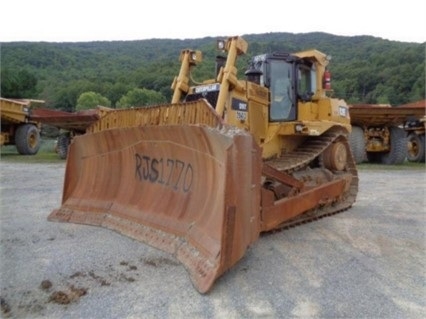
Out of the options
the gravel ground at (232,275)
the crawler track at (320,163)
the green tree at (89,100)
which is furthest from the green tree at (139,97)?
Result: the gravel ground at (232,275)

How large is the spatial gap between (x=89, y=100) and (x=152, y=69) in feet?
23.7

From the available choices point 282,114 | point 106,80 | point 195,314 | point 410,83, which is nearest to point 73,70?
point 106,80

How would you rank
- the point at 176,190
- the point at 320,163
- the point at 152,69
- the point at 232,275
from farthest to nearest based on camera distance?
1. the point at 152,69
2. the point at 320,163
3. the point at 176,190
4. the point at 232,275

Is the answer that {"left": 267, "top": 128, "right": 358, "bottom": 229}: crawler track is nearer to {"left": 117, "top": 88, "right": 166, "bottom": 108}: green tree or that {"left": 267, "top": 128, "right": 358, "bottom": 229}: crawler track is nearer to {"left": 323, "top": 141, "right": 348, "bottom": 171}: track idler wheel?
{"left": 323, "top": 141, "right": 348, "bottom": 171}: track idler wheel

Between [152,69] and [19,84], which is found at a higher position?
[152,69]

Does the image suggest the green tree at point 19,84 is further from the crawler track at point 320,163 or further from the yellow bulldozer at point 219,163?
the crawler track at point 320,163

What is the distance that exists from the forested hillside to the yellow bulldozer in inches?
776

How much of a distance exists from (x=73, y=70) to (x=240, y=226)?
5251 centimetres

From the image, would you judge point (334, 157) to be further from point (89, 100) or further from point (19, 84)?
point (89, 100)

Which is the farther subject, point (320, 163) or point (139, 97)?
point (139, 97)

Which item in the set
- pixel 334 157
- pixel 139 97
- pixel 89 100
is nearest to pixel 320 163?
pixel 334 157

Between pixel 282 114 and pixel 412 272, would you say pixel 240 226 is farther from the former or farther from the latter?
pixel 282 114

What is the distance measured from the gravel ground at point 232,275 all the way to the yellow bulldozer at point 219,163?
196mm

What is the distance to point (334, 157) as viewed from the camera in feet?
21.2
